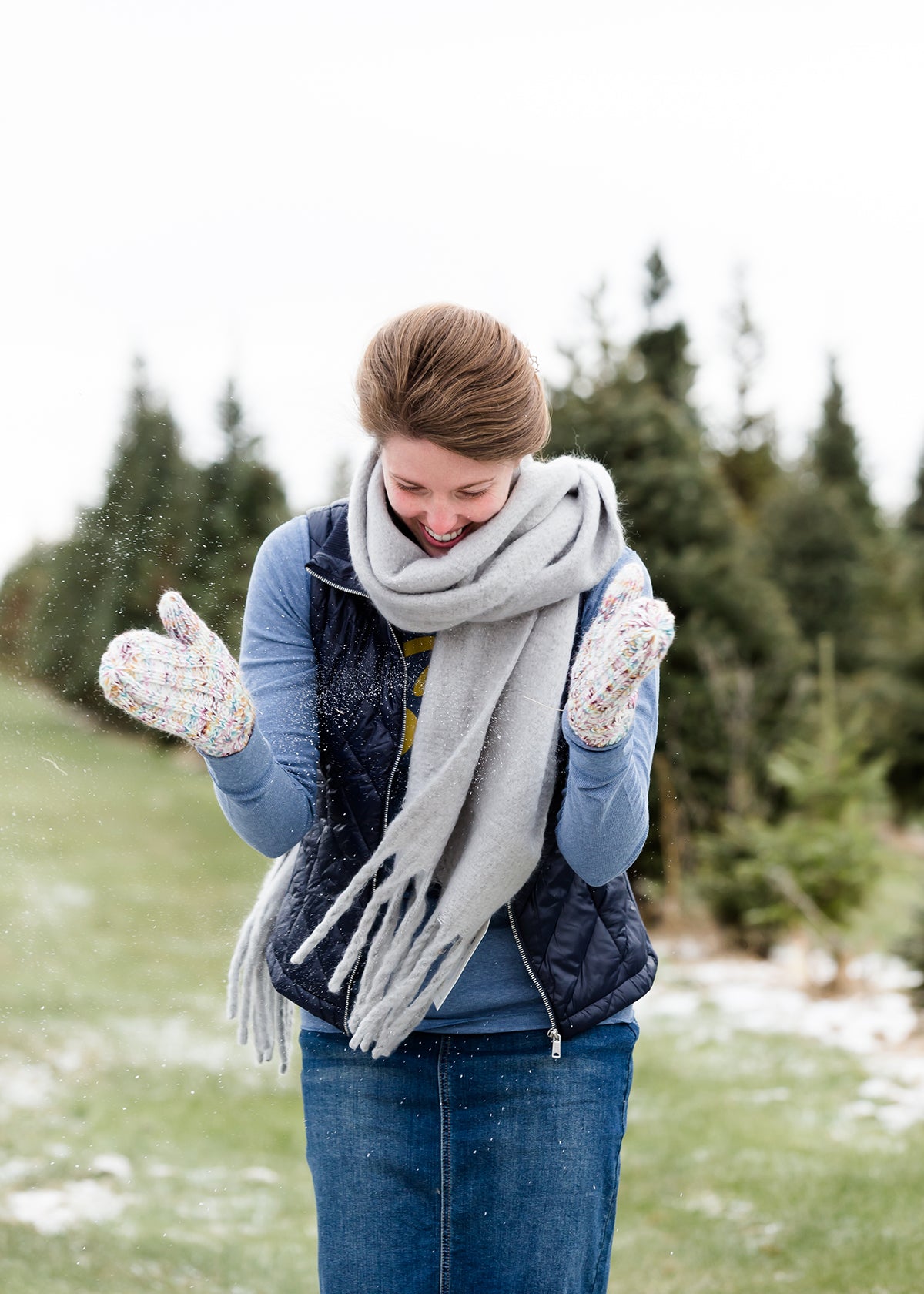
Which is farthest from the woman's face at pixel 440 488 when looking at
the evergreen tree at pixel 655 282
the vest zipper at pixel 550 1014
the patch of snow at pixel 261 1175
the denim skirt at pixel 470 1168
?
the evergreen tree at pixel 655 282

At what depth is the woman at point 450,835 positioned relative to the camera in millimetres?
1552

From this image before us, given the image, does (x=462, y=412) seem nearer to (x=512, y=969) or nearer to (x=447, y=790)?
(x=447, y=790)

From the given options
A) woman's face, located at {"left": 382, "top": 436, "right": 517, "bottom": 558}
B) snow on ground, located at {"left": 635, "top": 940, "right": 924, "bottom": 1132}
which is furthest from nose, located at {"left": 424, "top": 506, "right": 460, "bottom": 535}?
snow on ground, located at {"left": 635, "top": 940, "right": 924, "bottom": 1132}

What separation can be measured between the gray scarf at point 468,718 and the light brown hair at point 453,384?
13 cm

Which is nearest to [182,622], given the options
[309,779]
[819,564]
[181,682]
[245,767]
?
[181,682]

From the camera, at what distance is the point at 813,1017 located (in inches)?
232

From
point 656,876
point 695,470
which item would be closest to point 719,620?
point 695,470

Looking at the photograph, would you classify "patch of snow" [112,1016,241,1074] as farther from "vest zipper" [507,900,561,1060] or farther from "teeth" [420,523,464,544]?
"teeth" [420,523,464,544]

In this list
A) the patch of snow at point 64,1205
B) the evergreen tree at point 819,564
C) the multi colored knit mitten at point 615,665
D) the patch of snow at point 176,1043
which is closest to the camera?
the multi colored knit mitten at point 615,665

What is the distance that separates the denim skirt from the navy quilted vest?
0.08 meters

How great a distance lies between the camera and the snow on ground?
4777 millimetres

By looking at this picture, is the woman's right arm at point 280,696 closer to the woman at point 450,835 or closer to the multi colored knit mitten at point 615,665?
the woman at point 450,835

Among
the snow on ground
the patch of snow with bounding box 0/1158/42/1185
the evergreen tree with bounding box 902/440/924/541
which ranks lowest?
the snow on ground

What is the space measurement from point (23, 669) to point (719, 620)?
18.6ft
